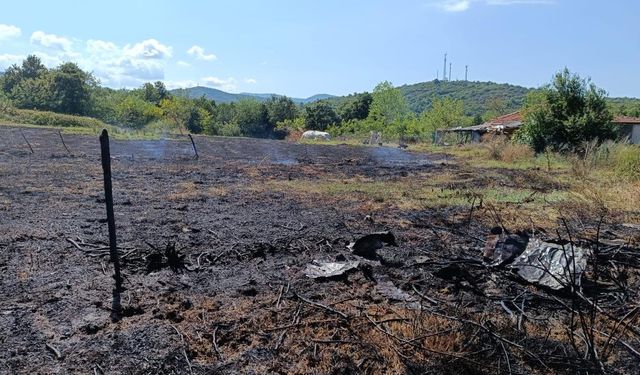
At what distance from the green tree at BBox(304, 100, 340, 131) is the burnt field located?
50684 mm

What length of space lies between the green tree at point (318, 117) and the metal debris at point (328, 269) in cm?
5470

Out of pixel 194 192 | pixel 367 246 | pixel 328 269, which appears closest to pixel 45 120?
pixel 194 192

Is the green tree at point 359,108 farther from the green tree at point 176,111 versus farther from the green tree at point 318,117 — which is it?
the green tree at point 176,111

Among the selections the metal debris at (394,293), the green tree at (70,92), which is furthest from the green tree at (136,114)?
the metal debris at (394,293)

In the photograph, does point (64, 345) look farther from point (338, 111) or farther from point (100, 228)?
point (338, 111)

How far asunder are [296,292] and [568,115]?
19.2 meters

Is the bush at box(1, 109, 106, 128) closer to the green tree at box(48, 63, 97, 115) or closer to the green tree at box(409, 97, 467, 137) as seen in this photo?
the green tree at box(48, 63, 97, 115)

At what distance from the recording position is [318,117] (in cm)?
5919

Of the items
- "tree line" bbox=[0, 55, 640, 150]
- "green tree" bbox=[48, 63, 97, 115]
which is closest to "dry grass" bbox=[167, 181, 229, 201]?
"tree line" bbox=[0, 55, 640, 150]

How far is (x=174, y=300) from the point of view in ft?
13.1

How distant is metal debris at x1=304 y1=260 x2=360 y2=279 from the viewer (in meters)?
4.66

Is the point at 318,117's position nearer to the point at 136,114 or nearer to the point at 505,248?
the point at 136,114

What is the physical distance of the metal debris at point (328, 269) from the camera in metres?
4.66

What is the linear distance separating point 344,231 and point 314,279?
2209 mm
